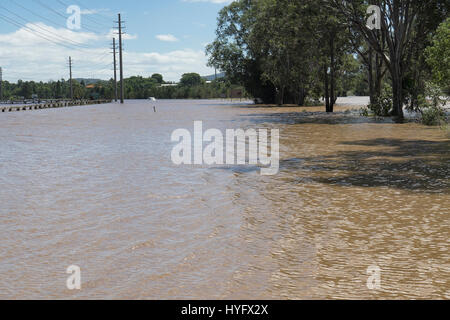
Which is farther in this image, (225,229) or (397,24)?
(397,24)

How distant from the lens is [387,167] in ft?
50.5

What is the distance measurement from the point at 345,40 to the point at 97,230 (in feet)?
129

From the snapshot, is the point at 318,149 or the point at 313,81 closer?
the point at 318,149

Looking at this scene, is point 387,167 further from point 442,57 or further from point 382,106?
point 382,106

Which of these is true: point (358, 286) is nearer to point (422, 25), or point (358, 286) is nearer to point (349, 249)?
point (349, 249)

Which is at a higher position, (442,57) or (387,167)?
(442,57)

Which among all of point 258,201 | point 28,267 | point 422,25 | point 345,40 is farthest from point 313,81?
point 28,267

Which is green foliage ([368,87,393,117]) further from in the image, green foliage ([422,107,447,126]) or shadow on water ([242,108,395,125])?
green foliage ([422,107,447,126])

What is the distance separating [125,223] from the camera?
9.02 m

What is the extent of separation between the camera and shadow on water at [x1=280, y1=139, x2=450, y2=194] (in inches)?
502

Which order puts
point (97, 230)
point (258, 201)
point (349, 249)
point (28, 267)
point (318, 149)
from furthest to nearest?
point (318, 149)
point (258, 201)
point (97, 230)
point (349, 249)
point (28, 267)

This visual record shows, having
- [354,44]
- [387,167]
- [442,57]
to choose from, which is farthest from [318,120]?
[387,167]

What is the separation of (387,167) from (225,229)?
321 inches
